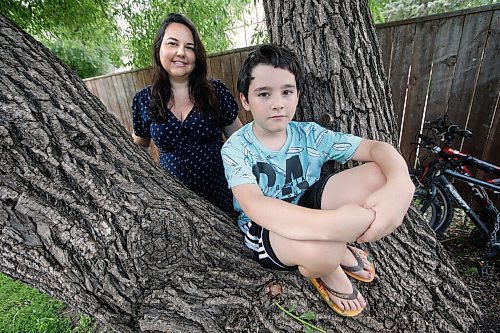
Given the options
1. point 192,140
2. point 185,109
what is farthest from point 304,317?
point 185,109

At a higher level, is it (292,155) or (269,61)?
(269,61)

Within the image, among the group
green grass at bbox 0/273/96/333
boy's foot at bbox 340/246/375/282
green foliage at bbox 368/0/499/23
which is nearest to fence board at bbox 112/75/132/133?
green grass at bbox 0/273/96/333

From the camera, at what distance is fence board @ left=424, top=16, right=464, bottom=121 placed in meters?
2.27

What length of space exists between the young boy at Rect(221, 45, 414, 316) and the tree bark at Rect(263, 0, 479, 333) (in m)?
→ 0.14

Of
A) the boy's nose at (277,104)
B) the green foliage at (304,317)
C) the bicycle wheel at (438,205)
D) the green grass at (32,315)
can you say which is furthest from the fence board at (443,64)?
the green grass at (32,315)

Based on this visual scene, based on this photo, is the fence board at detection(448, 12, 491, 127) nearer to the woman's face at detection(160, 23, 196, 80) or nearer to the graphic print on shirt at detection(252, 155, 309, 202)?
the graphic print on shirt at detection(252, 155, 309, 202)

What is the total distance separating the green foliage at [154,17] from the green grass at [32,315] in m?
3.99

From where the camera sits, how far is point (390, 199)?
3.18ft

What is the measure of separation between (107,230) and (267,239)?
580 mm

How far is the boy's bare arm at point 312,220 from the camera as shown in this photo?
91 centimetres

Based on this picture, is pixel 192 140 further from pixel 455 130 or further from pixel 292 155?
pixel 455 130

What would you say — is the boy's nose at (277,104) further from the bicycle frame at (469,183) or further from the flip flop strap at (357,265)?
the bicycle frame at (469,183)

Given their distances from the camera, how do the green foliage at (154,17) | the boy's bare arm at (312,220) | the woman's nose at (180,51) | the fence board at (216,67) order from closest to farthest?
the boy's bare arm at (312,220), the woman's nose at (180,51), the fence board at (216,67), the green foliage at (154,17)

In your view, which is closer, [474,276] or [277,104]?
[277,104]
